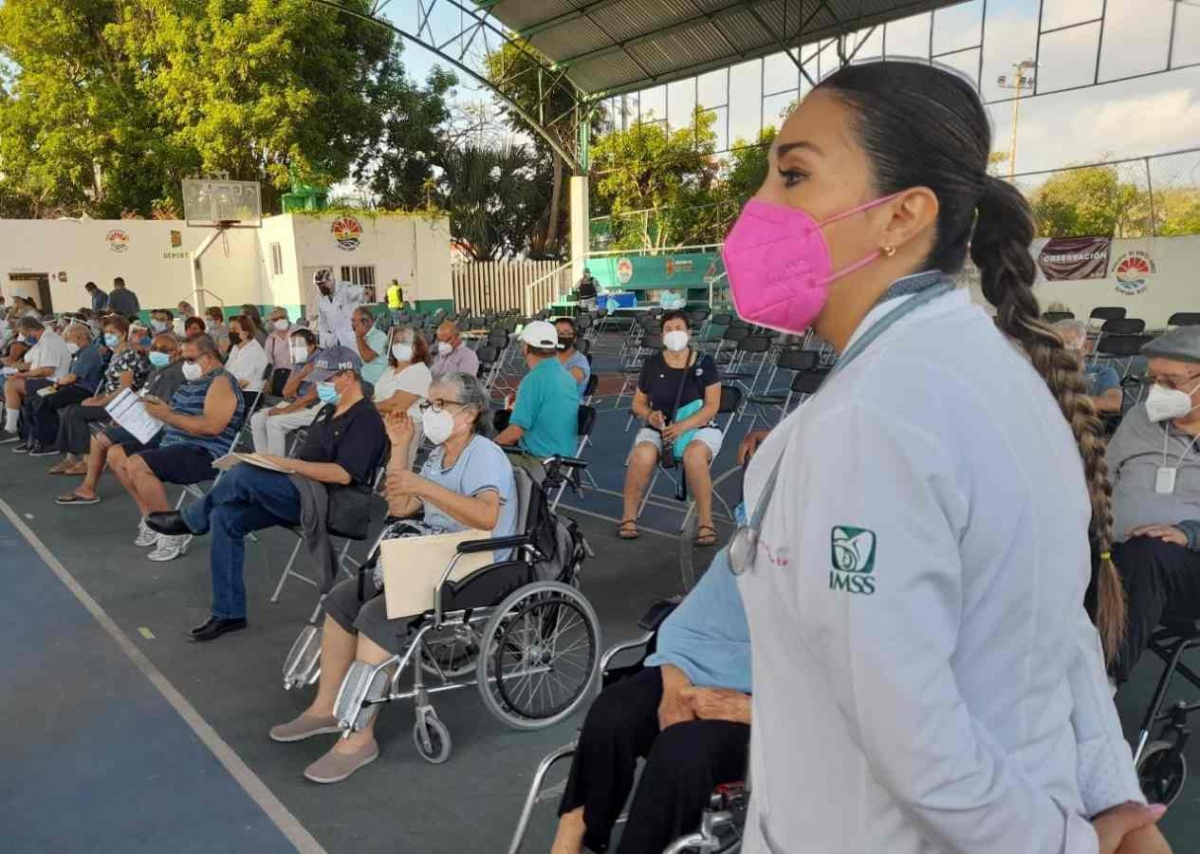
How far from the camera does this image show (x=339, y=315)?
8031mm

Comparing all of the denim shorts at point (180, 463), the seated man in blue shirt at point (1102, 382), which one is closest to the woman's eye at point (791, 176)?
the seated man in blue shirt at point (1102, 382)

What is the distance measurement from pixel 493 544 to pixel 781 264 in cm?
240

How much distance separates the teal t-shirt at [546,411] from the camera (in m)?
5.20

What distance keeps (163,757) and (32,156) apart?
2768 centimetres

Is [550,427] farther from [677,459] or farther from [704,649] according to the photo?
[704,649]

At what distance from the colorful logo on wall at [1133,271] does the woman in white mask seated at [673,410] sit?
1181 cm

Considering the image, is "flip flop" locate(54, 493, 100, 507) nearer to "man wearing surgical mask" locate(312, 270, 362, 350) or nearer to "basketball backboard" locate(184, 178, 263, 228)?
"man wearing surgical mask" locate(312, 270, 362, 350)

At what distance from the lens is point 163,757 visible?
3.01 m

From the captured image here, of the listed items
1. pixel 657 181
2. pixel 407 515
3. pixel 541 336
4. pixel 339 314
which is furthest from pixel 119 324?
pixel 657 181

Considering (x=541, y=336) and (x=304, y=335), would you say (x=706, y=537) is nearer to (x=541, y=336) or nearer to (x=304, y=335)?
(x=541, y=336)

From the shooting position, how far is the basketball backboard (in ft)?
69.5

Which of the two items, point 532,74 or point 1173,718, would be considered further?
point 532,74

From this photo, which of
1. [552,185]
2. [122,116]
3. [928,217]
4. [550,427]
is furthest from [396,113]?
[928,217]

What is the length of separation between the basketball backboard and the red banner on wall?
1847 cm
